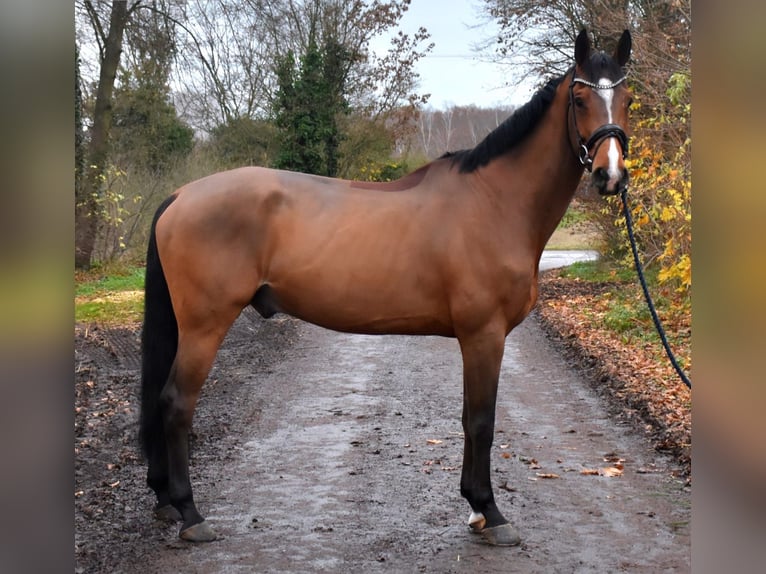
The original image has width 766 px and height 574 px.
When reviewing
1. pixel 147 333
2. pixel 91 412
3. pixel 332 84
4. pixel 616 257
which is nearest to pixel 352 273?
pixel 147 333

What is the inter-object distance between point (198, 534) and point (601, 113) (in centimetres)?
288

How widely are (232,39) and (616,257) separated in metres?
11.2

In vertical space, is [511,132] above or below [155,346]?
above

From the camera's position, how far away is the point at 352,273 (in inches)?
149

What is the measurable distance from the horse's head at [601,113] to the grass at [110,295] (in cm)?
754

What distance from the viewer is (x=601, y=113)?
3445mm

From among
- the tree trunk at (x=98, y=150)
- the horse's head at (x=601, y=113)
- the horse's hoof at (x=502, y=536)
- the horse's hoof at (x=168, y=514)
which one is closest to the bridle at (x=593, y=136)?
the horse's head at (x=601, y=113)

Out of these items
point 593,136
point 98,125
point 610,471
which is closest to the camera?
point 593,136

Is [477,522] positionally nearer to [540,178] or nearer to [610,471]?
[610,471]

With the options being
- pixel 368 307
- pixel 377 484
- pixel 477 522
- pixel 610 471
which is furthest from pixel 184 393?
pixel 610 471

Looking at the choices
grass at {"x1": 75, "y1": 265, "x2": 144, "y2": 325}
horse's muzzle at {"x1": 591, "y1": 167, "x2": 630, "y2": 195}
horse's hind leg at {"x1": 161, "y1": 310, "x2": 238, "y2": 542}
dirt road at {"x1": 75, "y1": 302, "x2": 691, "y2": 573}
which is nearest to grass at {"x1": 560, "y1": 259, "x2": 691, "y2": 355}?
dirt road at {"x1": 75, "y1": 302, "x2": 691, "y2": 573}

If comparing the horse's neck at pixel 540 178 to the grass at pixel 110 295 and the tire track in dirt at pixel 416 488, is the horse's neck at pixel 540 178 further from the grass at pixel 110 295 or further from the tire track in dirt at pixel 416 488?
the grass at pixel 110 295
